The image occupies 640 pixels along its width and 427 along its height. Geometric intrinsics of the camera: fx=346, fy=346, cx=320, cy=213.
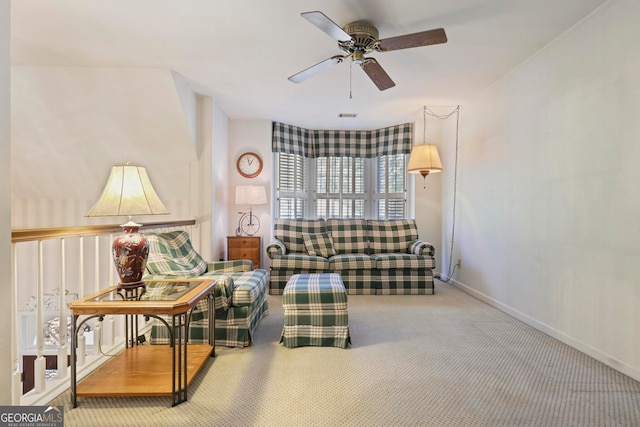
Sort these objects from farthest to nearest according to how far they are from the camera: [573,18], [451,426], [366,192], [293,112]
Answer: [366,192] → [293,112] → [573,18] → [451,426]

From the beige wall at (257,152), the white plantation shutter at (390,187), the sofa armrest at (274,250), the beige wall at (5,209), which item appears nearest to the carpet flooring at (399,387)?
the beige wall at (5,209)

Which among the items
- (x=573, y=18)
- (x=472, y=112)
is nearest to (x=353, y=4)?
(x=573, y=18)

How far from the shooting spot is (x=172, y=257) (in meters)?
2.78

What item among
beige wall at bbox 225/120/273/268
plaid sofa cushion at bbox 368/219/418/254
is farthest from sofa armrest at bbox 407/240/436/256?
beige wall at bbox 225/120/273/268

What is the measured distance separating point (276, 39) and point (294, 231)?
104 inches

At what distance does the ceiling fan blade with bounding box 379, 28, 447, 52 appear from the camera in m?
2.19

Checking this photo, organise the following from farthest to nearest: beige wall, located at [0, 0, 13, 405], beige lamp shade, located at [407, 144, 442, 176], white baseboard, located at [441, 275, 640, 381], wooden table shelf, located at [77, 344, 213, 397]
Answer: beige lamp shade, located at [407, 144, 442, 176], white baseboard, located at [441, 275, 640, 381], wooden table shelf, located at [77, 344, 213, 397], beige wall, located at [0, 0, 13, 405]

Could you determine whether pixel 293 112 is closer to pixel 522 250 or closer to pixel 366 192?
pixel 366 192

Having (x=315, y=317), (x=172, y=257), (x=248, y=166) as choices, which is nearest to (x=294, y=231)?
(x=248, y=166)

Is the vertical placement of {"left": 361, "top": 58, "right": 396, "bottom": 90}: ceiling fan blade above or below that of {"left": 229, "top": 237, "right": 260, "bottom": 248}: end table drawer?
above

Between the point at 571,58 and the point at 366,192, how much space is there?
3606mm

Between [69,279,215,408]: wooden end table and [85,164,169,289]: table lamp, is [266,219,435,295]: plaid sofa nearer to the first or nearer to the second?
[69,279,215,408]: wooden end table

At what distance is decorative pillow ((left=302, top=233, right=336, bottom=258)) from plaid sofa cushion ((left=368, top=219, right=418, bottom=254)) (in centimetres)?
62

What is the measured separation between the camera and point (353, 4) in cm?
233
